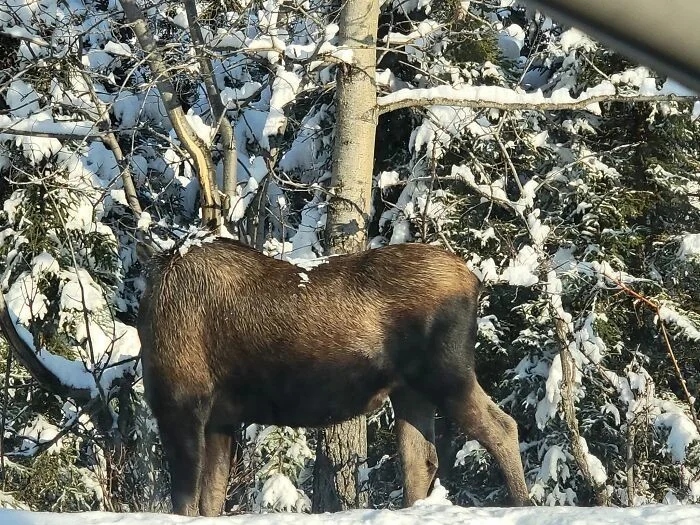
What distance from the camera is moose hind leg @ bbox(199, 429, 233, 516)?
5730 millimetres

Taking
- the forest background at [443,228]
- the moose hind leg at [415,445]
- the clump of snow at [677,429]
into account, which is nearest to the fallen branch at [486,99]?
the forest background at [443,228]

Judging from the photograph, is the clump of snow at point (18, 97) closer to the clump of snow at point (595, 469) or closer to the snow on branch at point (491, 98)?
the snow on branch at point (491, 98)

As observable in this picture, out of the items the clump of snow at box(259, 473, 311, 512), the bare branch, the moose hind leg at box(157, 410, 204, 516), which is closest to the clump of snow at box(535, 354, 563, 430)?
the clump of snow at box(259, 473, 311, 512)

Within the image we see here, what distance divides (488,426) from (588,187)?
5.02 metres

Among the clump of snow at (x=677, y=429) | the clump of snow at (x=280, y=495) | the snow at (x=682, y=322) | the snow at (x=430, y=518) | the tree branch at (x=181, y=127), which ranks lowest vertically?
the snow at (x=430, y=518)

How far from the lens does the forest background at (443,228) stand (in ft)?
27.8

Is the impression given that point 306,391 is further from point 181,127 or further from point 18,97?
point 18,97

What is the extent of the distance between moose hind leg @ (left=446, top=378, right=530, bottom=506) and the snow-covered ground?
6.91 ft

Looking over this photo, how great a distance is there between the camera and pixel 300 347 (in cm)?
546

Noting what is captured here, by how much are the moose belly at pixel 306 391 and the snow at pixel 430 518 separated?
6.74ft

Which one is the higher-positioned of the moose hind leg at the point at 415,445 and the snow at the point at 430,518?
the moose hind leg at the point at 415,445

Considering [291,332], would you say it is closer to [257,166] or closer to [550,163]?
[257,166]

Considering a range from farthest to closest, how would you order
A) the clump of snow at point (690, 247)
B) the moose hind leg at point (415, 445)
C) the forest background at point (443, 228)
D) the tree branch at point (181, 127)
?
the clump of snow at point (690, 247) < the forest background at point (443, 228) < the tree branch at point (181, 127) < the moose hind leg at point (415, 445)

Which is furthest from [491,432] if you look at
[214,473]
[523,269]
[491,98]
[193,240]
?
[491,98]
